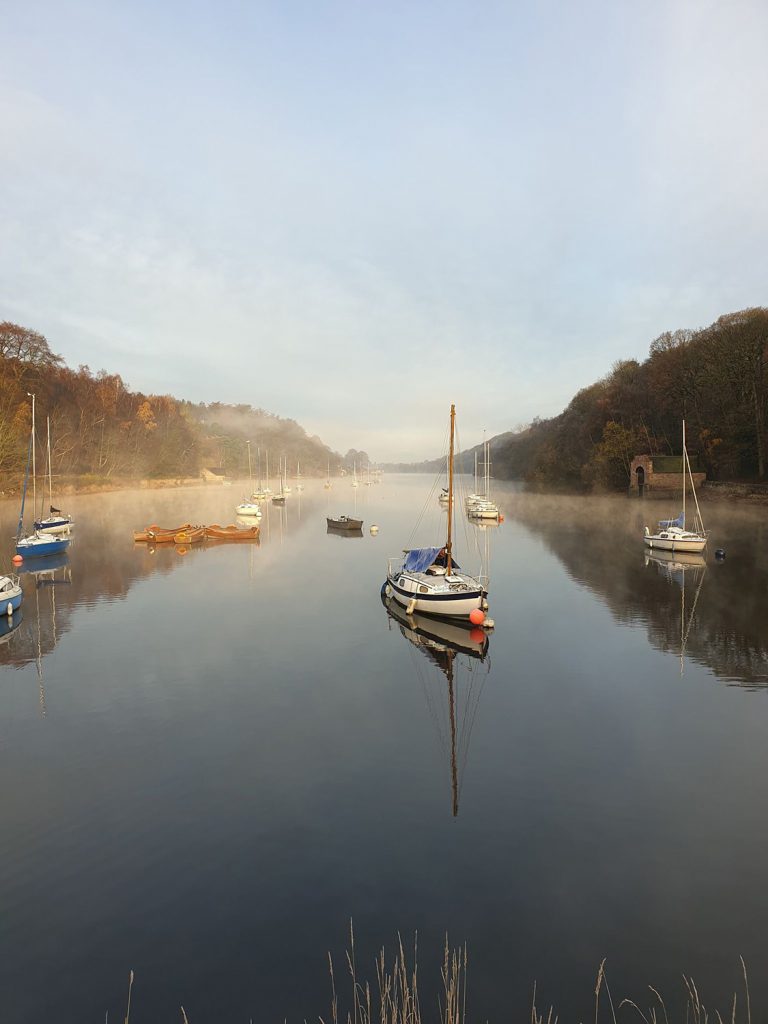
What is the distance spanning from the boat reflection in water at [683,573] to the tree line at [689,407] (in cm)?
4504

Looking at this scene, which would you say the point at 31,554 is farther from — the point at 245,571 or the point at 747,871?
the point at 747,871

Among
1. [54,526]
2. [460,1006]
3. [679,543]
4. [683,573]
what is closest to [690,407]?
[679,543]

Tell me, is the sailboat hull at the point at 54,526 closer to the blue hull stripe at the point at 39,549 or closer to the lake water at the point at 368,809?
the blue hull stripe at the point at 39,549

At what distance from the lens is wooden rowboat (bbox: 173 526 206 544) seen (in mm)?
63062

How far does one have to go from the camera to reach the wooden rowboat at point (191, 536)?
63.1 m

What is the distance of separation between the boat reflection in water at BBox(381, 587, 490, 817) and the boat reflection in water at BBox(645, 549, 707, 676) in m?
9.30

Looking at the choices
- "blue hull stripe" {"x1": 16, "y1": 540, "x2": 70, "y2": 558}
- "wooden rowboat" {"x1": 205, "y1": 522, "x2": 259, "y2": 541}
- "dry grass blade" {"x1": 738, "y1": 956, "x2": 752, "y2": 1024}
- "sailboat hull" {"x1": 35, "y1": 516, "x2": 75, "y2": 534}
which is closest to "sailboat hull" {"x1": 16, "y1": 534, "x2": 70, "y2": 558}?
"blue hull stripe" {"x1": 16, "y1": 540, "x2": 70, "y2": 558}

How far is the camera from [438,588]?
105ft

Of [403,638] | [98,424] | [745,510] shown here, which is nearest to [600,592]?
[403,638]

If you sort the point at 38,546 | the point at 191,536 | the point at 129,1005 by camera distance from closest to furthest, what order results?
the point at 129,1005 < the point at 38,546 < the point at 191,536

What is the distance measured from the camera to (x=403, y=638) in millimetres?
30297

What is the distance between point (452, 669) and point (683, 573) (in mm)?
31043

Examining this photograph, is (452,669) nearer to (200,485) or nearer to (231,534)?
(231,534)

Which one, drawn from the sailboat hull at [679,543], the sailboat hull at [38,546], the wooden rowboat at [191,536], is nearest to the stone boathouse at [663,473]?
the sailboat hull at [679,543]
